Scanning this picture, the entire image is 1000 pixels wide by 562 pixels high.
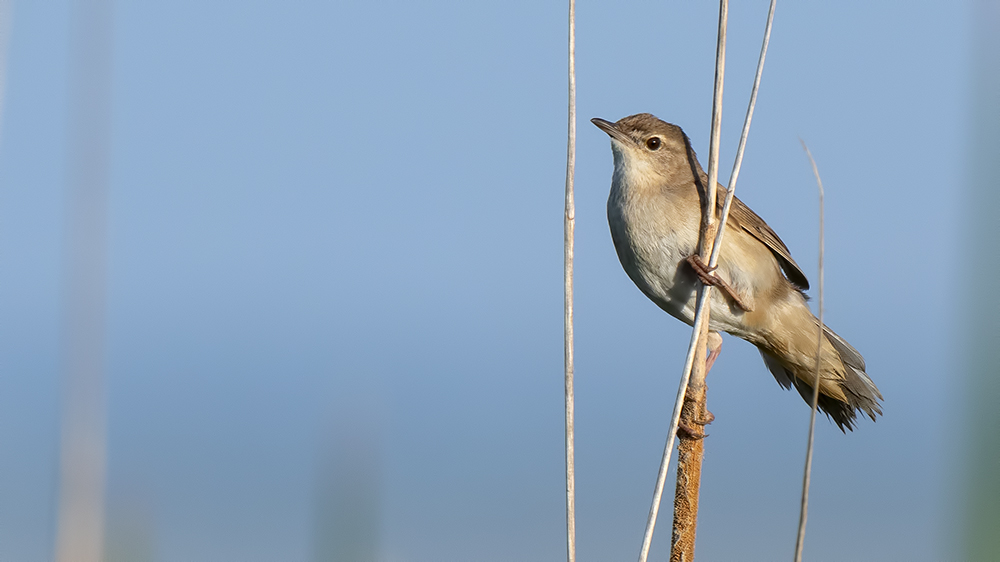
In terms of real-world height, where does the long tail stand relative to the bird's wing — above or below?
below

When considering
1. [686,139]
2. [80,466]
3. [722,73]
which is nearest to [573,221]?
[722,73]

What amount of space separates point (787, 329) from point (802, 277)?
0.31 meters

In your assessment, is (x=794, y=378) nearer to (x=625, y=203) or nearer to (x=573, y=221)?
(x=625, y=203)

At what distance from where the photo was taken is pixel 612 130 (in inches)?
157

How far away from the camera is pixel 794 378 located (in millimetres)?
4238

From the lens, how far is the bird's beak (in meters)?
3.99

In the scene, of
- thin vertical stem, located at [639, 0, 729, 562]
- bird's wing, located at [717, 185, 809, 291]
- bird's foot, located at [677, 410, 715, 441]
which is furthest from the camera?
bird's wing, located at [717, 185, 809, 291]

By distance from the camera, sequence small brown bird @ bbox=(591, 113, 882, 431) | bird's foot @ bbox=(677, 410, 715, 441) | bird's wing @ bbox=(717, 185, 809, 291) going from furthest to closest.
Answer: bird's wing @ bbox=(717, 185, 809, 291), small brown bird @ bbox=(591, 113, 882, 431), bird's foot @ bbox=(677, 410, 715, 441)

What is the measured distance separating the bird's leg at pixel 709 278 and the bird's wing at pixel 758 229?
1.06 ft

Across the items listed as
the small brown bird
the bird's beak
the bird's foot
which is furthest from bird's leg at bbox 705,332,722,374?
the bird's foot

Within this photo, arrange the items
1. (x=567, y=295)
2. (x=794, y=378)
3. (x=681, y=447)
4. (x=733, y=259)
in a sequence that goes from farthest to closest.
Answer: (x=794, y=378), (x=733, y=259), (x=681, y=447), (x=567, y=295)

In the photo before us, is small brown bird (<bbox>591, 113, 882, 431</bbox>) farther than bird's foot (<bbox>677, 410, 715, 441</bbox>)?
Yes

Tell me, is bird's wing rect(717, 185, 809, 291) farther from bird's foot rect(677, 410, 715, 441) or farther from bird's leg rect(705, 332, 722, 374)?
bird's foot rect(677, 410, 715, 441)

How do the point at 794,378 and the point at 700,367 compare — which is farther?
the point at 794,378
